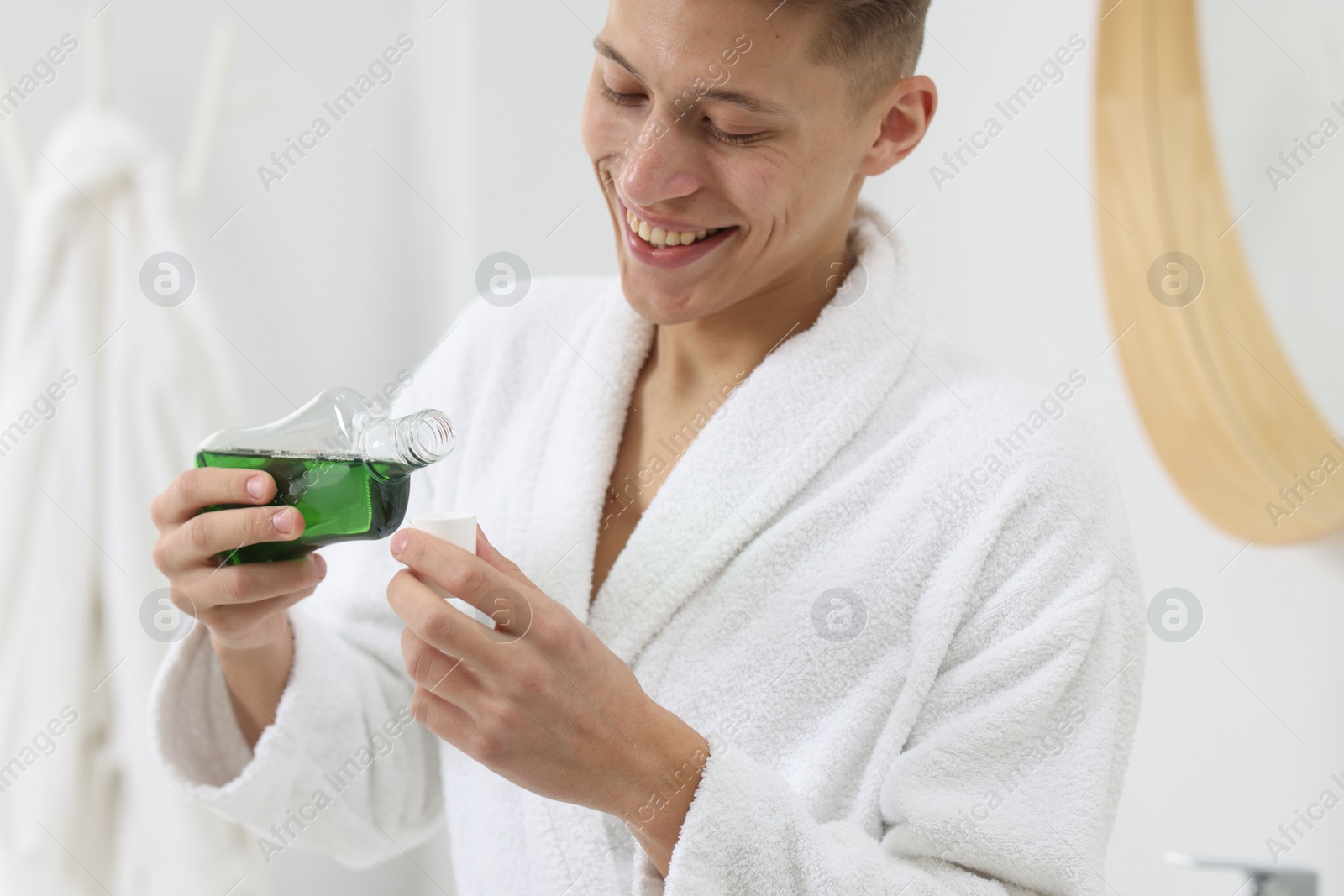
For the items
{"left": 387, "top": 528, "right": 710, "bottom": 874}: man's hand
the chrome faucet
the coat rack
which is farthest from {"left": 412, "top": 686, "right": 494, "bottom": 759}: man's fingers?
the coat rack

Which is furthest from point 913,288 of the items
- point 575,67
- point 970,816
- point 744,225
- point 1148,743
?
point 575,67

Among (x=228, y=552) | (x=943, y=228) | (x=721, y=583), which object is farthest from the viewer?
(x=943, y=228)

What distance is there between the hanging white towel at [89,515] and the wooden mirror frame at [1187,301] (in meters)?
1.00

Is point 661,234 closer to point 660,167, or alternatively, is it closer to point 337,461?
point 660,167

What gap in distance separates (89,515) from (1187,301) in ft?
3.74

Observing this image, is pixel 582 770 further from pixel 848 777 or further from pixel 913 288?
pixel 913 288

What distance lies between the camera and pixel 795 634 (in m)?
0.72

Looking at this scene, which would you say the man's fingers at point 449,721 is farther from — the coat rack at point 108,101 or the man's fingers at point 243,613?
the coat rack at point 108,101

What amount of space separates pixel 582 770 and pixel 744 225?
1.18 feet

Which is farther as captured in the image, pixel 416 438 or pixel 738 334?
pixel 738 334

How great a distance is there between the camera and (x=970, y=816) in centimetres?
62

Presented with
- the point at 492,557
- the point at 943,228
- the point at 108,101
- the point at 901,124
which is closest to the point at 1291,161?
the point at 901,124

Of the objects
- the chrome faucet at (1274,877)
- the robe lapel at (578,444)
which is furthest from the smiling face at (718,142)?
the chrome faucet at (1274,877)

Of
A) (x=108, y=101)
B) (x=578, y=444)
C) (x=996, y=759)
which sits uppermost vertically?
(x=108, y=101)
